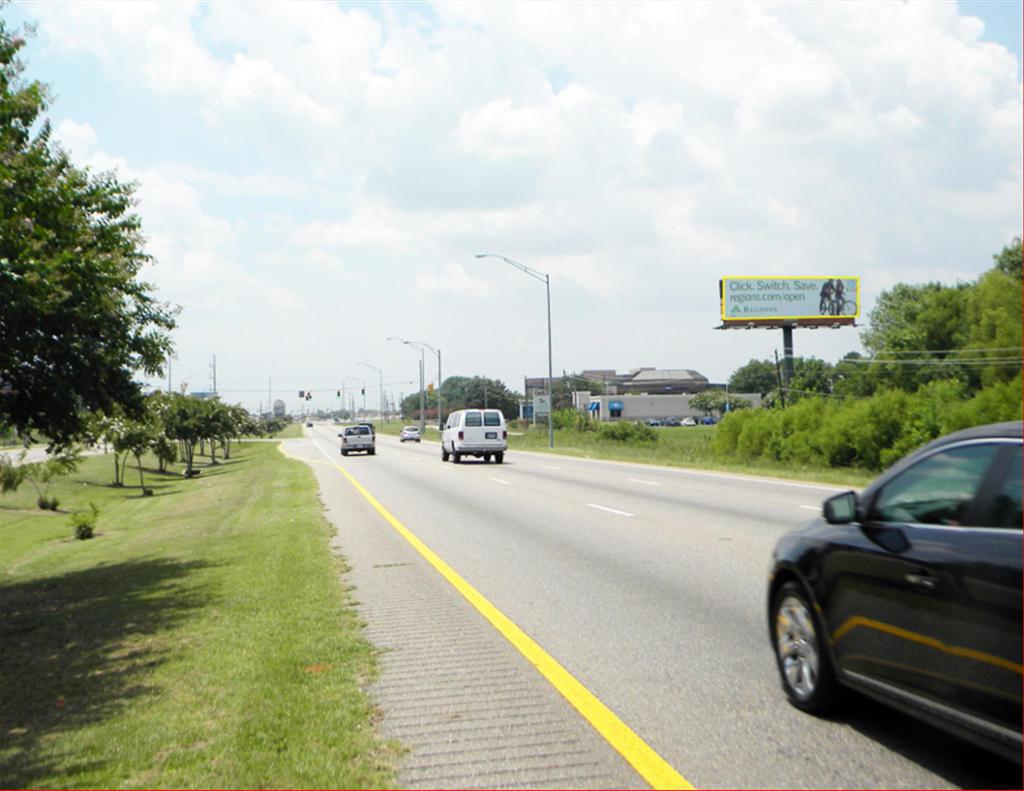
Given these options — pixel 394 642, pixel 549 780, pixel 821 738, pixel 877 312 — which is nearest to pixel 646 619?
pixel 394 642

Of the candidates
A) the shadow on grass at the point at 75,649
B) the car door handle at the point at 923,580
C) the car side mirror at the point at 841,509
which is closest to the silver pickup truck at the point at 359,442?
the shadow on grass at the point at 75,649

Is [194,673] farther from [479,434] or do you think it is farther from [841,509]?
[479,434]

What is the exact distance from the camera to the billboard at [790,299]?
243ft

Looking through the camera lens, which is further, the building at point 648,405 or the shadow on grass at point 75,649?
the building at point 648,405

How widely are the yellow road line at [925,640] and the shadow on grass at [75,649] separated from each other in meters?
4.21

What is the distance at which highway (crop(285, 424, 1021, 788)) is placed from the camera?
4891mm

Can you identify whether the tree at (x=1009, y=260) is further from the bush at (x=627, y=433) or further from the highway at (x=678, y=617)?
the highway at (x=678, y=617)

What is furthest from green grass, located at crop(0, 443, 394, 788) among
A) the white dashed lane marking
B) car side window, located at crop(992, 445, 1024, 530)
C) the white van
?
the white van

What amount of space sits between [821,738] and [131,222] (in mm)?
12514

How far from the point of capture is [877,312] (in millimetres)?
98812

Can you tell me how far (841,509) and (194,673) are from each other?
469 cm

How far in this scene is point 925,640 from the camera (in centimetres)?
457

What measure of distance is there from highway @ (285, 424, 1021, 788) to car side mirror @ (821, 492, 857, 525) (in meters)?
1.16

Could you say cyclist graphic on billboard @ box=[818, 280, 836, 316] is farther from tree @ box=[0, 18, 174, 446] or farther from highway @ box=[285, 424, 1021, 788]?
Answer: tree @ box=[0, 18, 174, 446]
